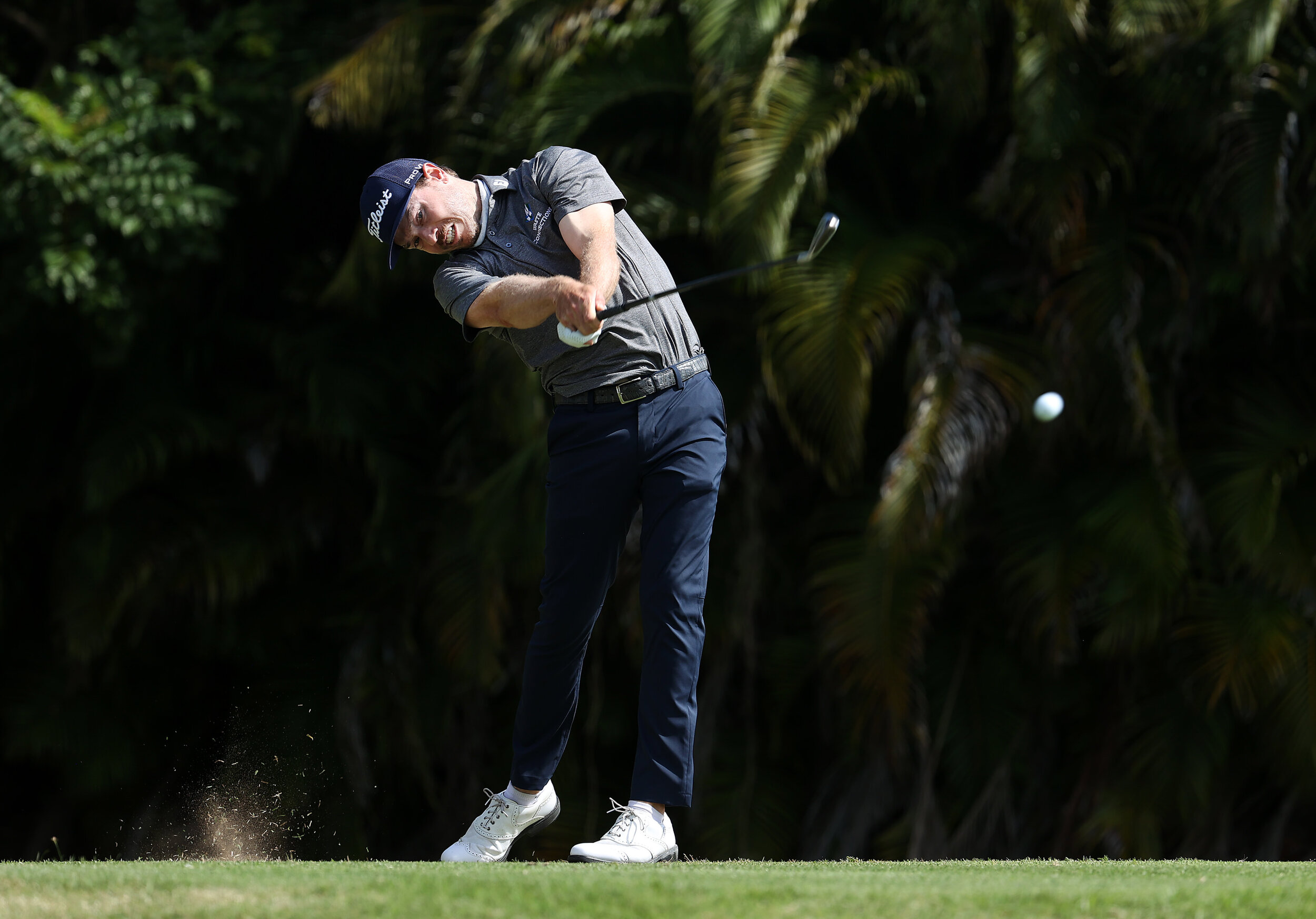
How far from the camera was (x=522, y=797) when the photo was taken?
4180 millimetres

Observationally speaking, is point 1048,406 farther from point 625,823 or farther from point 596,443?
point 625,823

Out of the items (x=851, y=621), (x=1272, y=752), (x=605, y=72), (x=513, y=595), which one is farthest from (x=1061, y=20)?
(x=513, y=595)

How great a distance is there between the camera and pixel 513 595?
9.30 meters

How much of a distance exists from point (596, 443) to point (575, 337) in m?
0.40

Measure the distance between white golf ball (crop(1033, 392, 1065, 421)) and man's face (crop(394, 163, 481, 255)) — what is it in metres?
4.06

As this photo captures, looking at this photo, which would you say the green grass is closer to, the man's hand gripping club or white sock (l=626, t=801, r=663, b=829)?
white sock (l=626, t=801, r=663, b=829)

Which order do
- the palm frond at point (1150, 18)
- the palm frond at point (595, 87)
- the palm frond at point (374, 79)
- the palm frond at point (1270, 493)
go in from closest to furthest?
the palm frond at point (1150, 18) < the palm frond at point (1270, 493) < the palm frond at point (595, 87) < the palm frond at point (374, 79)

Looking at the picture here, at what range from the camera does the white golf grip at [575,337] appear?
371 cm

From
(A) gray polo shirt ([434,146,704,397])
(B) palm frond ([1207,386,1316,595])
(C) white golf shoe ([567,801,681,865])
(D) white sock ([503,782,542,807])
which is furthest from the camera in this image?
(B) palm frond ([1207,386,1316,595])

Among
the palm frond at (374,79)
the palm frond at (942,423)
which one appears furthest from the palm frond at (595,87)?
the palm frond at (942,423)

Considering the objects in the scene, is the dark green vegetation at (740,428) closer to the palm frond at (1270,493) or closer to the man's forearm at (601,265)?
the palm frond at (1270,493)

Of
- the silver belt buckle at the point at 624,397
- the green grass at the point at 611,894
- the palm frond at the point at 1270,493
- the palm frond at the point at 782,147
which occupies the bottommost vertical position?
the palm frond at the point at 1270,493

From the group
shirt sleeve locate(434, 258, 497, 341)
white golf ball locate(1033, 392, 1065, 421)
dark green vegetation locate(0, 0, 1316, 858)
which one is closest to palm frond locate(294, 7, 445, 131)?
dark green vegetation locate(0, 0, 1316, 858)

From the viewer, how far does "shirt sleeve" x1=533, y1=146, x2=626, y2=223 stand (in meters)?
3.93
